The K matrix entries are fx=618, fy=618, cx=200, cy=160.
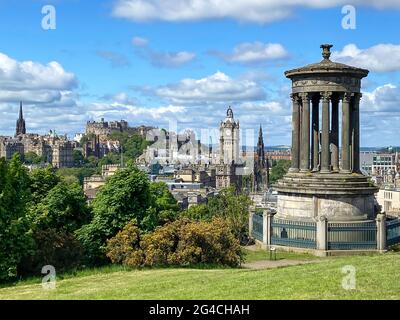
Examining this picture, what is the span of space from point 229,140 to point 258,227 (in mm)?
162168

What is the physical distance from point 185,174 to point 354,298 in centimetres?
14508

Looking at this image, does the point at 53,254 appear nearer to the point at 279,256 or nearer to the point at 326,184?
the point at 279,256

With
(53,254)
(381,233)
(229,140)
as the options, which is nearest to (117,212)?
(53,254)

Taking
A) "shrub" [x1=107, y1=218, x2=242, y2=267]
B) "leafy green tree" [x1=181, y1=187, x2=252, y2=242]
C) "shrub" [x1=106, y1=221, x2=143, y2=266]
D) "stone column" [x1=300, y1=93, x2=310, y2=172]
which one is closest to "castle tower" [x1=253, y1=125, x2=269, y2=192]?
"leafy green tree" [x1=181, y1=187, x2=252, y2=242]

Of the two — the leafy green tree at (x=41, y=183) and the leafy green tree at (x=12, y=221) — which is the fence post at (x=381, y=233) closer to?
the leafy green tree at (x=12, y=221)

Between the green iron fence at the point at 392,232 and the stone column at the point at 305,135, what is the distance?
14.2 ft

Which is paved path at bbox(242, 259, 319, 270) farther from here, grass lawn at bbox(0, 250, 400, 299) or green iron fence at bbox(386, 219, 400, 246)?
green iron fence at bbox(386, 219, 400, 246)

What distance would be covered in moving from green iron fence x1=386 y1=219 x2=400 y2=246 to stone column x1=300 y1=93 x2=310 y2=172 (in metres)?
4.34

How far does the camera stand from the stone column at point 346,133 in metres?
27.7

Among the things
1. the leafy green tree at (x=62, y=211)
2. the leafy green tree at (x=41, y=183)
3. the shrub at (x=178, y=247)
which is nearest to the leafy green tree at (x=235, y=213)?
the leafy green tree at (x=62, y=211)

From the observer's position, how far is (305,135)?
28.2 metres

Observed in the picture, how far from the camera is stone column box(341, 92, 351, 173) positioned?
90.8 feet
